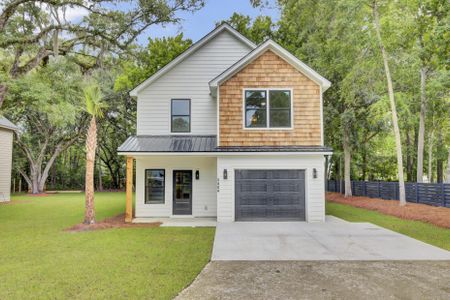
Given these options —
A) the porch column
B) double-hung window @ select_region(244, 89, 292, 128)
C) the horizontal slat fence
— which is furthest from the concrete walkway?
the horizontal slat fence

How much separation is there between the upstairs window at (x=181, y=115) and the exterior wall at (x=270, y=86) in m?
2.24

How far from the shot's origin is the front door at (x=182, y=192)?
1262 centimetres

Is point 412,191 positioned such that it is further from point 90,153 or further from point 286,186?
point 90,153

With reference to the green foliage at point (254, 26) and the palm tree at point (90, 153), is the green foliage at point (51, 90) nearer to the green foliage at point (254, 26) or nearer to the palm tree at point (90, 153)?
the palm tree at point (90, 153)

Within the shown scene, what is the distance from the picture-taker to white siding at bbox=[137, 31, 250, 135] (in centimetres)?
1307

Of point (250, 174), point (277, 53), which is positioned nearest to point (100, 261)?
point (250, 174)

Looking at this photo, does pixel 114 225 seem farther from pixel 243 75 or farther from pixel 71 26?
pixel 71 26

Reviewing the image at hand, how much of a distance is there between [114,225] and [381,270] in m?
8.19

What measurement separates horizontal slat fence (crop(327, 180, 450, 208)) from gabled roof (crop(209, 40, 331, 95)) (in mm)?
7668

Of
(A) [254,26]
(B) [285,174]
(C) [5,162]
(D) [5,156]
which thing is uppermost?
(A) [254,26]

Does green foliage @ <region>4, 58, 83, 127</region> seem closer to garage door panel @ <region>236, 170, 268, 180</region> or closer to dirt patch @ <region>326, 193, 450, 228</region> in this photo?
garage door panel @ <region>236, 170, 268, 180</region>

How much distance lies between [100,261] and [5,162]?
18333 mm

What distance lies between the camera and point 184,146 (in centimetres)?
1179

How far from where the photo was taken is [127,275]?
17.4 feet
